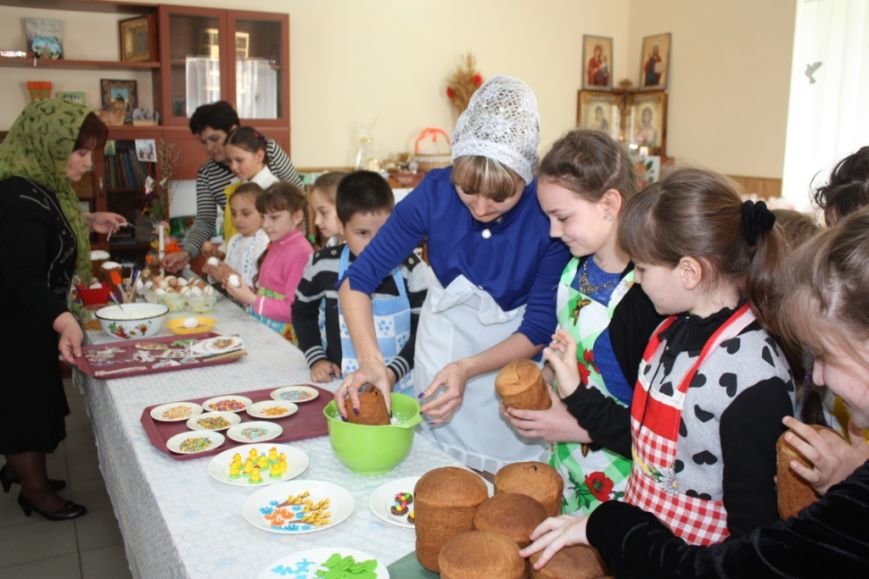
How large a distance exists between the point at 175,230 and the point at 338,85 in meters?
1.71

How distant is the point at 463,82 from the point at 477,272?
14.8 ft

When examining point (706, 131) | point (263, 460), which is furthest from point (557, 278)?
point (706, 131)

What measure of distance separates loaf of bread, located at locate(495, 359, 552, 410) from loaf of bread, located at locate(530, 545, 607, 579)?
43cm

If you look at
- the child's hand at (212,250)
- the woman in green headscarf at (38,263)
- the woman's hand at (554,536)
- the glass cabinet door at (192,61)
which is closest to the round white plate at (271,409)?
the woman in green headscarf at (38,263)

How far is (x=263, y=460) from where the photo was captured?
1520mm

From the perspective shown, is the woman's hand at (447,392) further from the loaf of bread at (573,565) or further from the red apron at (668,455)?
the loaf of bread at (573,565)

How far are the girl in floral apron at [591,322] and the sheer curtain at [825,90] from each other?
3675 mm

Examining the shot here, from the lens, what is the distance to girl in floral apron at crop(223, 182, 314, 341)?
285cm

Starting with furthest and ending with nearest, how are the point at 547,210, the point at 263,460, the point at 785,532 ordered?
the point at 547,210
the point at 263,460
the point at 785,532

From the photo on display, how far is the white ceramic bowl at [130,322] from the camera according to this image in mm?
2494

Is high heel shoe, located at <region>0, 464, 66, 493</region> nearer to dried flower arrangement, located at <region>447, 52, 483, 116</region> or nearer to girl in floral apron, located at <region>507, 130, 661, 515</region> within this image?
girl in floral apron, located at <region>507, 130, 661, 515</region>

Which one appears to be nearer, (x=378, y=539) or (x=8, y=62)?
(x=378, y=539)

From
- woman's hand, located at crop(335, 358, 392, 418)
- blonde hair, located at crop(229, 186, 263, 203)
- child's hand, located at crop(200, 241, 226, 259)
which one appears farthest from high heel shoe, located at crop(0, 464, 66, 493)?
woman's hand, located at crop(335, 358, 392, 418)

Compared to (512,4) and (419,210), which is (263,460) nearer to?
(419,210)
